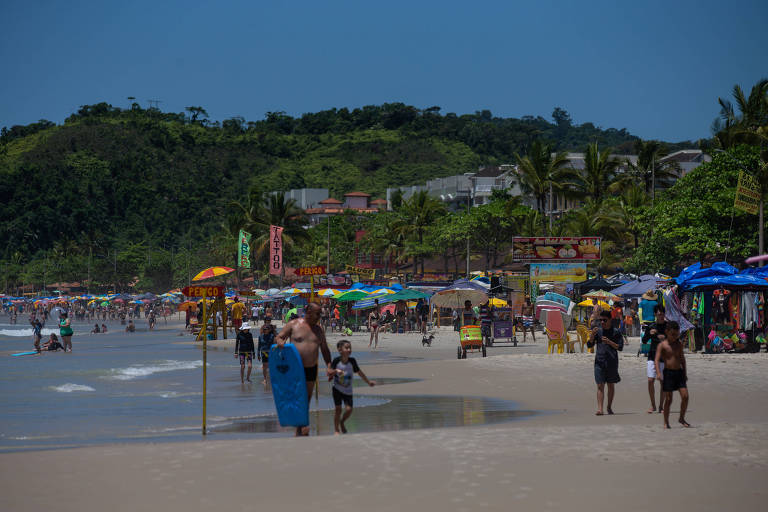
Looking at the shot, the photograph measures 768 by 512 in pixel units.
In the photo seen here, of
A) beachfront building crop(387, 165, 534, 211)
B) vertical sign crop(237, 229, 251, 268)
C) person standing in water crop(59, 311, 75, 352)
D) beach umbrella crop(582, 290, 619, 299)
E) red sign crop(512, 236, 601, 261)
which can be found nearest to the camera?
beach umbrella crop(582, 290, 619, 299)

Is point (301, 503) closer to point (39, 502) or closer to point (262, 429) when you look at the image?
point (39, 502)

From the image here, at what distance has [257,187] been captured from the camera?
122 m

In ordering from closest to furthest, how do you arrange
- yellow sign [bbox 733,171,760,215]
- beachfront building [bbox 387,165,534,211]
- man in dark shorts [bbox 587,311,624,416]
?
man in dark shorts [bbox 587,311,624,416], yellow sign [bbox 733,171,760,215], beachfront building [bbox 387,165,534,211]

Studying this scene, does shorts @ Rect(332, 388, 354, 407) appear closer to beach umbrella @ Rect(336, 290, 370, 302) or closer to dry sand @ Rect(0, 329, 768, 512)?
dry sand @ Rect(0, 329, 768, 512)

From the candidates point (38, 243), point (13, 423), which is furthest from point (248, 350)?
point (38, 243)

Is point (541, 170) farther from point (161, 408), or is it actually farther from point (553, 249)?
point (161, 408)

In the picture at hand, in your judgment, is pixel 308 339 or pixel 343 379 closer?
pixel 308 339

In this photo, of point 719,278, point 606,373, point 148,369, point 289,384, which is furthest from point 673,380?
point 148,369

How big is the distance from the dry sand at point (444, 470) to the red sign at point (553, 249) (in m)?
31.0

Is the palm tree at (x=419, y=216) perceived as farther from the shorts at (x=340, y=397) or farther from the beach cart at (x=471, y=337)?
the shorts at (x=340, y=397)

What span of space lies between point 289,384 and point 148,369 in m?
17.0

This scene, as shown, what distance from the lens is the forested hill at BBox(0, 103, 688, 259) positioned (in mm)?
130750

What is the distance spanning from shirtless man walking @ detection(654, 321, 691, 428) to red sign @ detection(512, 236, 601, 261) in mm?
32902

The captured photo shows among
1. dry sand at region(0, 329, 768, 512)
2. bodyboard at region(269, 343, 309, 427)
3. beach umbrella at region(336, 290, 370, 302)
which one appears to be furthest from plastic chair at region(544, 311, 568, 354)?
beach umbrella at region(336, 290, 370, 302)
